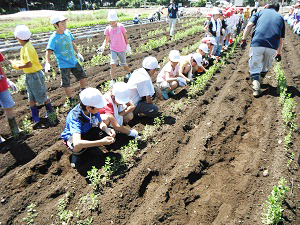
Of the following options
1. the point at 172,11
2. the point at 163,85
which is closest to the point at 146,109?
the point at 163,85

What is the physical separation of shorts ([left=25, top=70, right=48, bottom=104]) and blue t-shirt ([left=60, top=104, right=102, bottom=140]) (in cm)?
129

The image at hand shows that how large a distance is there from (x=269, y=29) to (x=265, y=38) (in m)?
0.20

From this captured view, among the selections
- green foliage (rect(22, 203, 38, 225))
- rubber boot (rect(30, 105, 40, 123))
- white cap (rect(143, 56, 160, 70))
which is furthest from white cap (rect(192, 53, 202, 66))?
green foliage (rect(22, 203, 38, 225))

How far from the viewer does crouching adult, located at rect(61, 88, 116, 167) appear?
3.07 metres

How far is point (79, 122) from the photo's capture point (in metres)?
3.24

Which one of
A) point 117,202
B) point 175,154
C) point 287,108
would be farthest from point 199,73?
point 117,202

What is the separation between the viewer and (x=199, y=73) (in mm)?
6891

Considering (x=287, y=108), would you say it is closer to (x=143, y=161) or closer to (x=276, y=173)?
(x=276, y=173)

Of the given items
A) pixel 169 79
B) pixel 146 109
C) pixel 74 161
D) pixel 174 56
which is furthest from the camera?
pixel 169 79

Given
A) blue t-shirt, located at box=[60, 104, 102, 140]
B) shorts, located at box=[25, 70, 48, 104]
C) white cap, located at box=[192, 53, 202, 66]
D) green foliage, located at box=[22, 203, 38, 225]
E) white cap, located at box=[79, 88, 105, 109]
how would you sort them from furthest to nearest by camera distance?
white cap, located at box=[192, 53, 202, 66]
shorts, located at box=[25, 70, 48, 104]
blue t-shirt, located at box=[60, 104, 102, 140]
white cap, located at box=[79, 88, 105, 109]
green foliage, located at box=[22, 203, 38, 225]

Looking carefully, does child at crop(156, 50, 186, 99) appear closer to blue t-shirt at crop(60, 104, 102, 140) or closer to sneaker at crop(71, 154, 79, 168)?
blue t-shirt at crop(60, 104, 102, 140)

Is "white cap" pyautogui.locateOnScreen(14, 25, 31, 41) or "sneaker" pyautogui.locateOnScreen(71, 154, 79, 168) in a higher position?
"white cap" pyautogui.locateOnScreen(14, 25, 31, 41)

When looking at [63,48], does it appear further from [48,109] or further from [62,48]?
[48,109]

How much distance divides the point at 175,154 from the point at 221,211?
1120 mm
